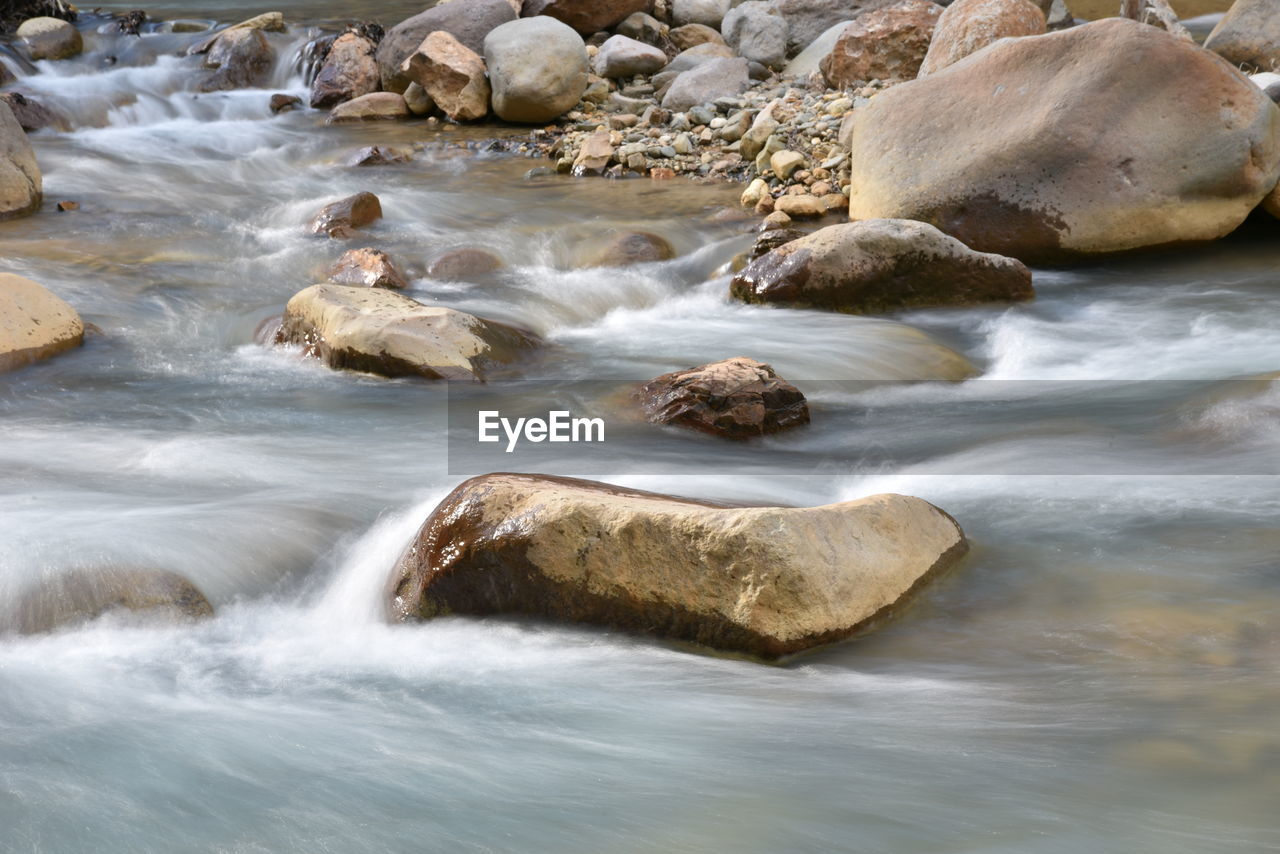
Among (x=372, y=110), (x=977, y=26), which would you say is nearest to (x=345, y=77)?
(x=372, y=110)

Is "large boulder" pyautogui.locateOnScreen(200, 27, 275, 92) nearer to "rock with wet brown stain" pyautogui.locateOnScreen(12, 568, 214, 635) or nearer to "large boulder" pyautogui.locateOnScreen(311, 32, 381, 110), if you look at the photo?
"large boulder" pyautogui.locateOnScreen(311, 32, 381, 110)

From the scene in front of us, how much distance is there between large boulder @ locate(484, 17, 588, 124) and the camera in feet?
36.1

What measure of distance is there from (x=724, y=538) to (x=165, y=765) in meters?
1.37

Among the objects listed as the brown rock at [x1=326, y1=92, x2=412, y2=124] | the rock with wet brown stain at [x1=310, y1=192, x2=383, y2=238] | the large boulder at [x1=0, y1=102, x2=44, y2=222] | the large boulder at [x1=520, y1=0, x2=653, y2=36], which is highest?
the large boulder at [x1=520, y1=0, x2=653, y2=36]

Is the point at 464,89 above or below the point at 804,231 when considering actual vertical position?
above

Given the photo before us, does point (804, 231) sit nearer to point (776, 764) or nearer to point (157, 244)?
point (157, 244)

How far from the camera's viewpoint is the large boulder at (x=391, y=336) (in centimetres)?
556

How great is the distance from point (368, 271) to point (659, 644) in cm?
456

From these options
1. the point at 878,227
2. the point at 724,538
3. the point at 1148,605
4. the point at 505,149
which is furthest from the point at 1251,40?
the point at 724,538

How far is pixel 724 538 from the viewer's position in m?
3.06

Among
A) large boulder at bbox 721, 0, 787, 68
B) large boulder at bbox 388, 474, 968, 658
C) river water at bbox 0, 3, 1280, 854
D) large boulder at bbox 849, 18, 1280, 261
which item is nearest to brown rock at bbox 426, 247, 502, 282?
river water at bbox 0, 3, 1280, 854

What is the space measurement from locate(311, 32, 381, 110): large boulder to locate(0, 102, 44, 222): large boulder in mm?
4028

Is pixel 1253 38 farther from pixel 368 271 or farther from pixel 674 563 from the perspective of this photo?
pixel 674 563

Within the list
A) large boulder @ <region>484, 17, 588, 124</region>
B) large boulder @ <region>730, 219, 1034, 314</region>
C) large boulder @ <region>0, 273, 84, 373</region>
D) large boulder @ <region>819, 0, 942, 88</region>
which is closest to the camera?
large boulder @ <region>0, 273, 84, 373</region>
